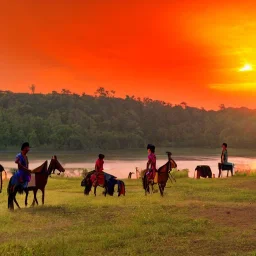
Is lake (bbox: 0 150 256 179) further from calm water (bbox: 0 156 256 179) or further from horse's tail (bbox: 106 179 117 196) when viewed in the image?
horse's tail (bbox: 106 179 117 196)

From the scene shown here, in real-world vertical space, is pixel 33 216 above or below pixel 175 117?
below

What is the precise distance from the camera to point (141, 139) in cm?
12825

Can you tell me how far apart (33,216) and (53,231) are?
6.84ft

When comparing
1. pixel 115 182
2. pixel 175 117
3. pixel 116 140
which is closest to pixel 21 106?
pixel 116 140

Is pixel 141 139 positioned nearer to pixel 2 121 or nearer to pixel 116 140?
pixel 116 140

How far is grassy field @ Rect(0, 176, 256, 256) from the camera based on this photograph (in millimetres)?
8359

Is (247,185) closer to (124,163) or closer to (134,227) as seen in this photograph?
(134,227)

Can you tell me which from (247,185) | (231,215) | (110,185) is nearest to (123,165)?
(247,185)

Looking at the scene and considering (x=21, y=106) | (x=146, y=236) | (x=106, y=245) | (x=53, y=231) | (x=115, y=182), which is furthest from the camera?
(x=21, y=106)

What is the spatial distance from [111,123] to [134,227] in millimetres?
130893

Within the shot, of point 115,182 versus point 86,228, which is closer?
point 86,228

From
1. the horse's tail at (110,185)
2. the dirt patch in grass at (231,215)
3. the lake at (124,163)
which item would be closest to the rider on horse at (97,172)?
the horse's tail at (110,185)

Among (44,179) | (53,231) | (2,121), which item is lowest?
(53,231)

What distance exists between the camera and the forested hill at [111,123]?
363 ft
